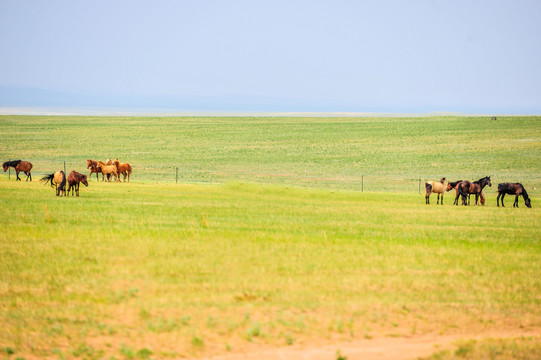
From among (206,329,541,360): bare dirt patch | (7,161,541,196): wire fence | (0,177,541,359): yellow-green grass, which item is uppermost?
(0,177,541,359): yellow-green grass

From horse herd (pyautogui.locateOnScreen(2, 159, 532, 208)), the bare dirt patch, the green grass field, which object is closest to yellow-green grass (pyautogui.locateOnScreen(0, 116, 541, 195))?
horse herd (pyautogui.locateOnScreen(2, 159, 532, 208))

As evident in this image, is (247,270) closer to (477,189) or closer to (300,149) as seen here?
(477,189)

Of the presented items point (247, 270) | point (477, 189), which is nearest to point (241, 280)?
point (247, 270)

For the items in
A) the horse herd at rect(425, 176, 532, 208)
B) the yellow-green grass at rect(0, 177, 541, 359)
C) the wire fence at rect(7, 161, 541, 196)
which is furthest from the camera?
the wire fence at rect(7, 161, 541, 196)

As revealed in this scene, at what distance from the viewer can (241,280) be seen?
14.8 metres

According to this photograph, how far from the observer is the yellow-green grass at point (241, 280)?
1141cm

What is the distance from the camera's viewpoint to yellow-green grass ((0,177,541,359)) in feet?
37.4

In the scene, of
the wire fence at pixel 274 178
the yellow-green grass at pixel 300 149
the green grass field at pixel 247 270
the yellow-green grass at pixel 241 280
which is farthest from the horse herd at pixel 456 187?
the yellow-green grass at pixel 300 149

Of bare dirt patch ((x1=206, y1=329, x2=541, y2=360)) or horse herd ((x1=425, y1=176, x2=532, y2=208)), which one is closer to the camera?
bare dirt patch ((x1=206, y1=329, x2=541, y2=360))

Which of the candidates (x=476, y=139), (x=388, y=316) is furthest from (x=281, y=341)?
(x=476, y=139)

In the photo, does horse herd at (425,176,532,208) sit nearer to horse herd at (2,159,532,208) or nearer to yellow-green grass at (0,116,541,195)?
horse herd at (2,159,532,208)

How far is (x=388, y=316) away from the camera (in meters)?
12.5

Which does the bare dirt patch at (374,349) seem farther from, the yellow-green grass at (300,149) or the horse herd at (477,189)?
the yellow-green grass at (300,149)

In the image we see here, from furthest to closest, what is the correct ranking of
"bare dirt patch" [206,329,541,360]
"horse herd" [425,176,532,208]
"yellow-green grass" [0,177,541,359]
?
"horse herd" [425,176,532,208], "yellow-green grass" [0,177,541,359], "bare dirt patch" [206,329,541,360]
